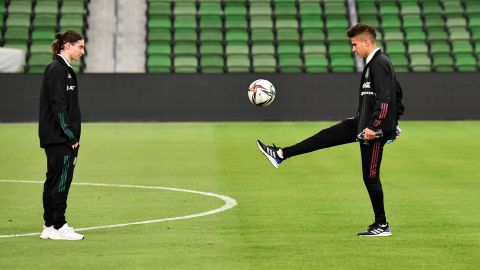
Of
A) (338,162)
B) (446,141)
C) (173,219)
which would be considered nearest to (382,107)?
(173,219)

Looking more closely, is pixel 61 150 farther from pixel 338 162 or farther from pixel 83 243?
pixel 338 162

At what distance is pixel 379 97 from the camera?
10.3m

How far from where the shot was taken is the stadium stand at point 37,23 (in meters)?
31.8

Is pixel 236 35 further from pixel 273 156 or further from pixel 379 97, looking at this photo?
pixel 379 97

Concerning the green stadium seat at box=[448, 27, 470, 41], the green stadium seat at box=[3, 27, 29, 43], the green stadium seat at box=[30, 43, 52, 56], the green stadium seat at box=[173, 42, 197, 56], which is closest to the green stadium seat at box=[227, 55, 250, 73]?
the green stadium seat at box=[173, 42, 197, 56]

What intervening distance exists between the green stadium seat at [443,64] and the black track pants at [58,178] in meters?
23.3

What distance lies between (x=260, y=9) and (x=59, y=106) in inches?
967

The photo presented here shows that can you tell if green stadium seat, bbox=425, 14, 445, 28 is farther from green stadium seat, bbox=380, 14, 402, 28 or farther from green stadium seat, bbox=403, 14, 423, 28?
green stadium seat, bbox=380, 14, 402, 28

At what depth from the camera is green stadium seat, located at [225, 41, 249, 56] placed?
32.2 meters

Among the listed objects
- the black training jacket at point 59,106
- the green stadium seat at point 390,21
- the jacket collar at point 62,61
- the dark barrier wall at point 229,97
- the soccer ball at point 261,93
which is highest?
the green stadium seat at point 390,21

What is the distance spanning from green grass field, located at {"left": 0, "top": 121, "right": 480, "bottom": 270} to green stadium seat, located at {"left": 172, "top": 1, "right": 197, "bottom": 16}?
10.5 m

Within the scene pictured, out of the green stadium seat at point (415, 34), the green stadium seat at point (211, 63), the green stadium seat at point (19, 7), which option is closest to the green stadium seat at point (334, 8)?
the green stadium seat at point (415, 34)

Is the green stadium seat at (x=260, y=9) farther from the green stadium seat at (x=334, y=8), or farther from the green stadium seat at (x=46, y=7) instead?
the green stadium seat at (x=46, y=7)

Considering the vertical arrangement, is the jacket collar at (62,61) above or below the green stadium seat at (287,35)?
below
